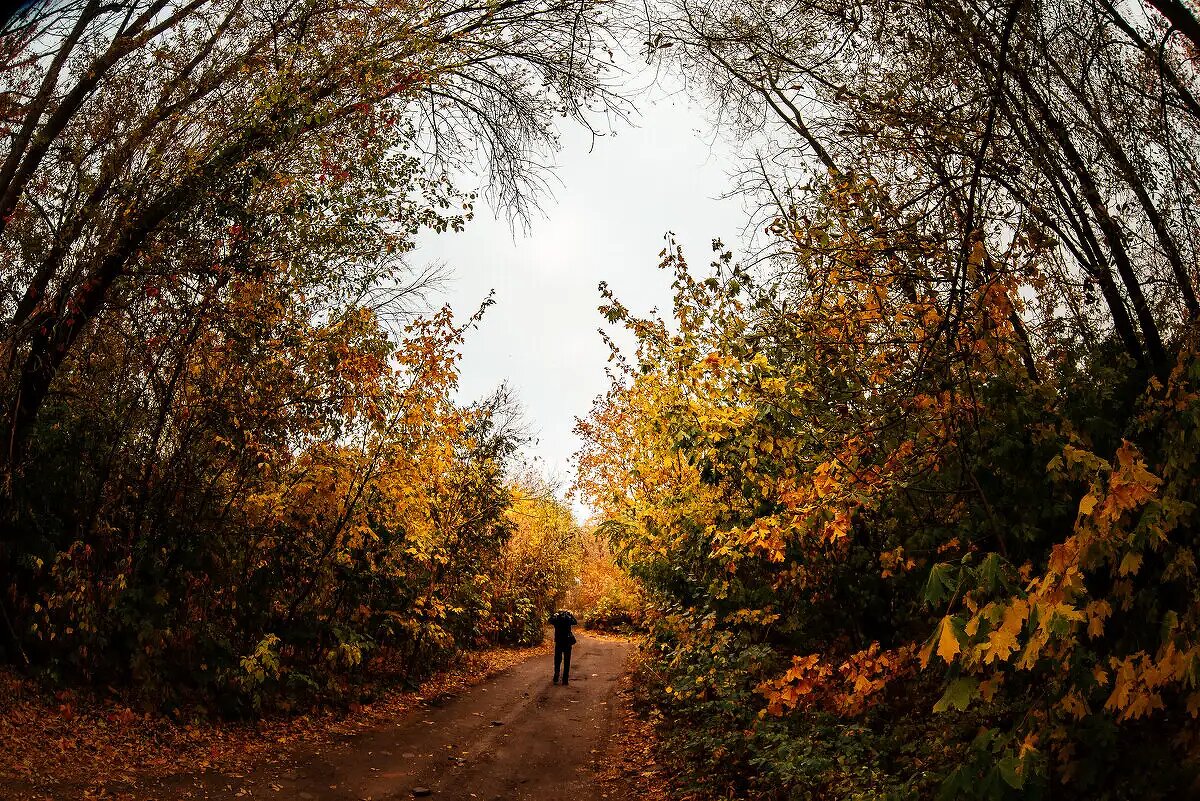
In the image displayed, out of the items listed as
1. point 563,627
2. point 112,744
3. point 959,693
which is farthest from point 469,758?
point 959,693

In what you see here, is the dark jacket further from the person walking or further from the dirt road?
the dirt road

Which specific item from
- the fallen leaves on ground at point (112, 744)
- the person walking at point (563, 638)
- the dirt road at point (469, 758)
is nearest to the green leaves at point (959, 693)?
the dirt road at point (469, 758)

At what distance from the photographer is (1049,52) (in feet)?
15.7

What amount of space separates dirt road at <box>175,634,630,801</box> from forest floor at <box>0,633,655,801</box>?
0.02m

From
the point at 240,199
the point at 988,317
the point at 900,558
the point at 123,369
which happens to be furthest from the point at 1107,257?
the point at 123,369

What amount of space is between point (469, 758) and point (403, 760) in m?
0.88

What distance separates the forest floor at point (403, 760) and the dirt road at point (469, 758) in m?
0.02

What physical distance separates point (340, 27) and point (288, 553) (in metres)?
7.16

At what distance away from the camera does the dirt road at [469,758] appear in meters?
7.07

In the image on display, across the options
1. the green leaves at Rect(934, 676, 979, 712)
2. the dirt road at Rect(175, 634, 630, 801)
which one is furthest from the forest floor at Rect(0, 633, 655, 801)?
the green leaves at Rect(934, 676, 979, 712)

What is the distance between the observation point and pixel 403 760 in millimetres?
8461

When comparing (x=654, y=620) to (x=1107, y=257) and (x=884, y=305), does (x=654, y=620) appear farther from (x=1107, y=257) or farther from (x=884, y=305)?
(x=1107, y=257)

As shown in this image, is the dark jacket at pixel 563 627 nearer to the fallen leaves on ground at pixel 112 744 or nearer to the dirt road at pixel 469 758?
the dirt road at pixel 469 758

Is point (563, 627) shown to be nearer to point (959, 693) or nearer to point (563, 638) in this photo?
point (563, 638)
